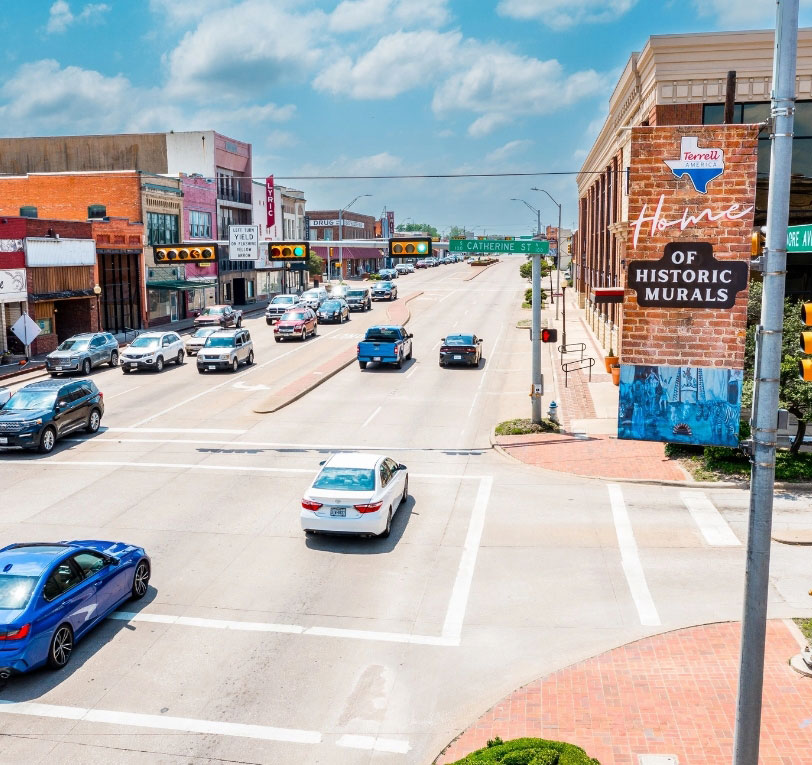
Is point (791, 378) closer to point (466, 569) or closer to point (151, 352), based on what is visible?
point (466, 569)

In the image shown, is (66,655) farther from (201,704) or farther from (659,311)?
(659,311)

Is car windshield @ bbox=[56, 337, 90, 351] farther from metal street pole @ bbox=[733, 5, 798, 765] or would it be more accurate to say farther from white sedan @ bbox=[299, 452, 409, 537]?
metal street pole @ bbox=[733, 5, 798, 765]

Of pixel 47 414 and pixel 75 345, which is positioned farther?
pixel 75 345

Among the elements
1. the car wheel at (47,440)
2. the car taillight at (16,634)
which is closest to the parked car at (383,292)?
the car wheel at (47,440)

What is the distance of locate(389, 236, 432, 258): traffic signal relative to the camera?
40656 mm

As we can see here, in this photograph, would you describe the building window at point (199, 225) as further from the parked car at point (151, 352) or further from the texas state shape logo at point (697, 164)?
the texas state shape logo at point (697, 164)

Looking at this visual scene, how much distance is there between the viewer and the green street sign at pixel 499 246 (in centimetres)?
2778

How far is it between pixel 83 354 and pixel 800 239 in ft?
119

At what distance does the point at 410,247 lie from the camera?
40812 mm

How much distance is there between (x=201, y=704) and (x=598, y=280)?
4899 cm

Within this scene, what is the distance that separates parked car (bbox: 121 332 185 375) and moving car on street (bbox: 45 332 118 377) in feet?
3.58

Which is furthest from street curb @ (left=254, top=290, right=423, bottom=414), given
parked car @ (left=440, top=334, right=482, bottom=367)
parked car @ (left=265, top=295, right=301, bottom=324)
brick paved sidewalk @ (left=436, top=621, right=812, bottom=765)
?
brick paved sidewalk @ (left=436, top=621, right=812, bottom=765)

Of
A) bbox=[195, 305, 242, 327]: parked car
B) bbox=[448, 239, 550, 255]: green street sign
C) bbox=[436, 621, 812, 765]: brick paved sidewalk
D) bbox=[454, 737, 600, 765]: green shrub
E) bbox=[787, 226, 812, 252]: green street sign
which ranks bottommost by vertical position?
bbox=[436, 621, 812, 765]: brick paved sidewalk

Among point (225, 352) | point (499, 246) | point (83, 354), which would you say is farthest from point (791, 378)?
point (83, 354)
